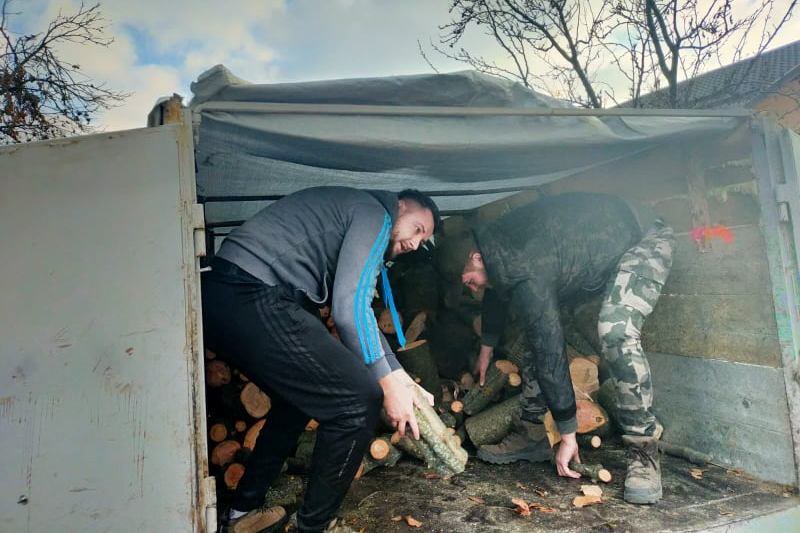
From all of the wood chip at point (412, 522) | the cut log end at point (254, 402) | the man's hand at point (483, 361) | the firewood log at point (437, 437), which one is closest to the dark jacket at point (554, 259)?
the firewood log at point (437, 437)

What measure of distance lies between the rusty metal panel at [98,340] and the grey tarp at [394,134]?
44 centimetres

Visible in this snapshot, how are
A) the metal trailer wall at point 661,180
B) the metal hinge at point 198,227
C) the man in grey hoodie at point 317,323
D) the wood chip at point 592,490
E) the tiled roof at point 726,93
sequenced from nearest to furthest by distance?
the metal hinge at point 198,227 < the man in grey hoodie at point 317,323 < the metal trailer wall at point 661,180 < the wood chip at point 592,490 < the tiled roof at point 726,93

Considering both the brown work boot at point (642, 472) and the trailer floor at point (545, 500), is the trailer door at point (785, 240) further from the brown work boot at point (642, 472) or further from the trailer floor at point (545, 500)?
the brown work boot at point (642, 472)

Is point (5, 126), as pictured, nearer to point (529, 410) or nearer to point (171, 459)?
point (171, 459)

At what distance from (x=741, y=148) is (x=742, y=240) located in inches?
20.3

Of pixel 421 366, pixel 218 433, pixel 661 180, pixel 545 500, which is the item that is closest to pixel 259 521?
pixel 218 433

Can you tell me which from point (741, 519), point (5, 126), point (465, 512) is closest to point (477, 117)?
point (465, 512)

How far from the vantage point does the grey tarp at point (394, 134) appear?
2107mm

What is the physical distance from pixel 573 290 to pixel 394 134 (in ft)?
5.10

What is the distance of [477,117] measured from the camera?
95.3 inches

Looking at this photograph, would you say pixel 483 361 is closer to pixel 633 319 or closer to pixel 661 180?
pixel 633 319

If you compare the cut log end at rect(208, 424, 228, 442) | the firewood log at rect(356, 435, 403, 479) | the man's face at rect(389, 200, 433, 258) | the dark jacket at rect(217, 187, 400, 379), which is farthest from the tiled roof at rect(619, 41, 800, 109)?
the cut log end at rect(208, 424, 228, 442)

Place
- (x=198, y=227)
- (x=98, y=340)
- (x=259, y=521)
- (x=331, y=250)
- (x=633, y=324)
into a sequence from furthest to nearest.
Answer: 1. (x=633, y=324)
2. (x=259, y=521)
3. (x=331, y=250)
4. (x=198, y=227)
5. (x=98, y=340)

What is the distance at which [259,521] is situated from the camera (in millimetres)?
2432
